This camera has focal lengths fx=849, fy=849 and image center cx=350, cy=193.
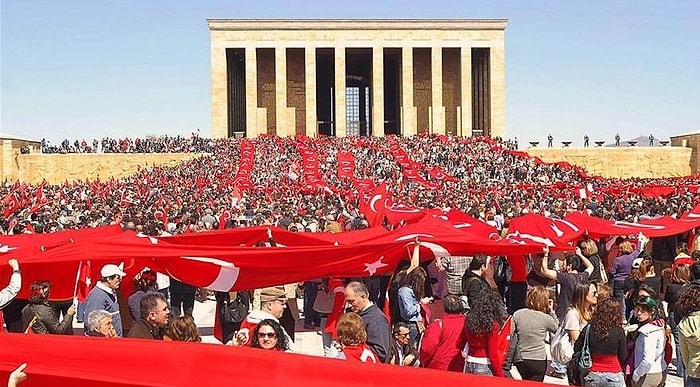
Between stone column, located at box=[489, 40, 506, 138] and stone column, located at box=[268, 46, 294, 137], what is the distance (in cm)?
1430

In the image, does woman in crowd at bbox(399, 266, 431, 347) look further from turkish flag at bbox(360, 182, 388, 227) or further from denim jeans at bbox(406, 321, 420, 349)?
turkish flag at bbox(360, 182, 388, 227)

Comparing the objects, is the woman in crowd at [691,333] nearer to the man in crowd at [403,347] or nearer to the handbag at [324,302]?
the man in crowd at [403,347]

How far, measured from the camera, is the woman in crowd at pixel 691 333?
656 centimetres

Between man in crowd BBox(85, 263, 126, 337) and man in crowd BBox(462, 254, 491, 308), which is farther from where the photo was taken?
man in crowd BBox(462, 254, 491, 308)

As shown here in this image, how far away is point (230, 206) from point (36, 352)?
64.2 feet

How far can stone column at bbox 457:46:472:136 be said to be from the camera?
2313 inches

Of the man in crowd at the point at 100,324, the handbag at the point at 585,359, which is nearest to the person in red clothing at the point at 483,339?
the handbag at the point at 585,359

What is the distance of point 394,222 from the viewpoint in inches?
640

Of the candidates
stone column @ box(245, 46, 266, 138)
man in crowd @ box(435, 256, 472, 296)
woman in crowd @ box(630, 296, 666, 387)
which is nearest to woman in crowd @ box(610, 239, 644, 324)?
man in crowd @ box(435, 256, 472, 296)

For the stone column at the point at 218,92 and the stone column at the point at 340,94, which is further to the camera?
the stone column at the point at 340,94

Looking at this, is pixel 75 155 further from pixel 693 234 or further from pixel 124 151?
pixel 693 234

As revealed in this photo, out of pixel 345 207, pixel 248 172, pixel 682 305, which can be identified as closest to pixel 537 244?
pixel 682 305

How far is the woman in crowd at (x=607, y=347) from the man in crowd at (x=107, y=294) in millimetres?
4339

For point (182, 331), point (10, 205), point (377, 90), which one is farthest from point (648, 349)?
point (377, 90)
